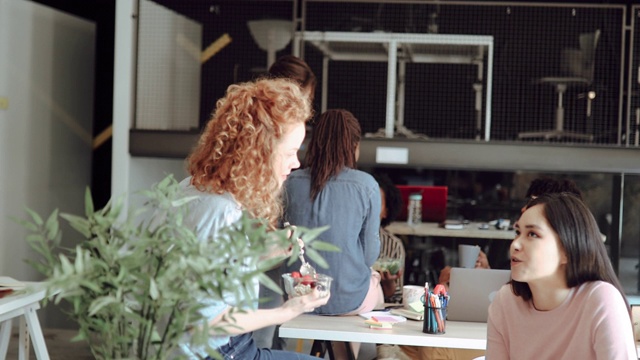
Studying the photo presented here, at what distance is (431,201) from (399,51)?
4.32ft

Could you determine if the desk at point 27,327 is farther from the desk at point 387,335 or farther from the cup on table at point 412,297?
the cup on table at point 412,297

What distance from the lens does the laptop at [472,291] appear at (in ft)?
10.6

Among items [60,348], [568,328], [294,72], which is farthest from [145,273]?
[60,348]

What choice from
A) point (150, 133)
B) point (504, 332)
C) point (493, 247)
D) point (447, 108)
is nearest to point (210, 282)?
point (504, 332)

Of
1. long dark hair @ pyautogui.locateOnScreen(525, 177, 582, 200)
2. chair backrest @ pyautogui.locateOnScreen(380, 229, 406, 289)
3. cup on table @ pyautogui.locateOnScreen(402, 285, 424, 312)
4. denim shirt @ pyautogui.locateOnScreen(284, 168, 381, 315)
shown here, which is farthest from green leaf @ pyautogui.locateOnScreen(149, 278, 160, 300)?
chair backrest @ pyautogui.locateOnScreen(380, 229, 406, 289)

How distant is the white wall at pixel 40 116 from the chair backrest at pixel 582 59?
4.33 m

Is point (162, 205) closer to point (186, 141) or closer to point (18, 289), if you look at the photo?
point (18, 289)

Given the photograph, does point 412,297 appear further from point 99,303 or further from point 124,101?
point 124,101

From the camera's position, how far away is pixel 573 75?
25.4 ft

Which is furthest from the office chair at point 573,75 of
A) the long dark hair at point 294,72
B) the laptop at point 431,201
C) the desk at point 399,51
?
the long dark hair at point 294,72

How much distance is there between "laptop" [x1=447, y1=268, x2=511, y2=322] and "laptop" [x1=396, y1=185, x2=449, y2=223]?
3.82 m

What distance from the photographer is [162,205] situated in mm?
1521

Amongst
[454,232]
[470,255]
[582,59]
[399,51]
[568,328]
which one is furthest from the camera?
[582,59]

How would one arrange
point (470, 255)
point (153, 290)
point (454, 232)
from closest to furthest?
point (153, 290)
point (470, 255)
point (454, 232)
